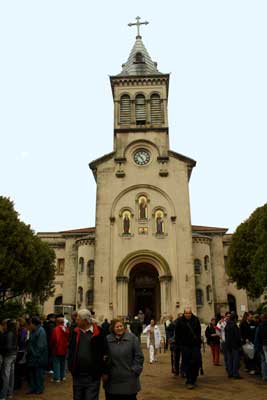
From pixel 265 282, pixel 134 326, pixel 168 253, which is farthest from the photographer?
pixel 168 253

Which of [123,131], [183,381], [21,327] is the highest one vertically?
[123,131]

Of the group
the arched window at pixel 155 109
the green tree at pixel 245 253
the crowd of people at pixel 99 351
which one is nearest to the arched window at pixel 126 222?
the green tree at pixel 245 253

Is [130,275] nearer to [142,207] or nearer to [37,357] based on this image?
[142,207]

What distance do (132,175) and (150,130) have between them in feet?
16.8

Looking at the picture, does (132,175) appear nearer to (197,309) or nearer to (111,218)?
(111,218)

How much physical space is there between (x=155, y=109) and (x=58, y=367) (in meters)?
31.7

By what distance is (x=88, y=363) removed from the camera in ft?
20.5

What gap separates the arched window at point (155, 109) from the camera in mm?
39719

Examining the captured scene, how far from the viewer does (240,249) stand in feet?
105

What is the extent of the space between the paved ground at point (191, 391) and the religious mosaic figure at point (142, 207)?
22.2 meters

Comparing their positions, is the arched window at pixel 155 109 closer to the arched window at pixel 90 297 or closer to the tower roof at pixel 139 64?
the tower roof at pixel 139 64

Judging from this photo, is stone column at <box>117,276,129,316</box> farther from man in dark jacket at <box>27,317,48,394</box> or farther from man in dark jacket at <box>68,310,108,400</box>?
man in dark jacket at <box>68,310,108,400</box>

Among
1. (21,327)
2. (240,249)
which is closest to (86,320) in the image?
(21,327)

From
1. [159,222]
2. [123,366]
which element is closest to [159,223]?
[159,222]
